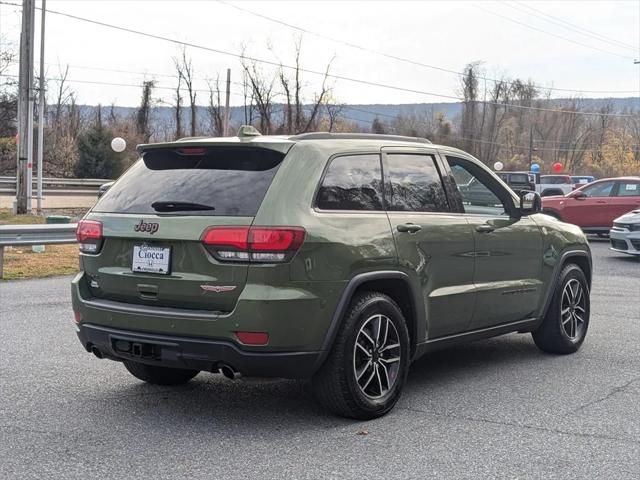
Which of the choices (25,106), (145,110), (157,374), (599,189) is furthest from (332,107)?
(157,374)

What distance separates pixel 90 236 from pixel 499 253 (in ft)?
Result: 9.81

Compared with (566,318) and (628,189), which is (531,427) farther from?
(628,189)

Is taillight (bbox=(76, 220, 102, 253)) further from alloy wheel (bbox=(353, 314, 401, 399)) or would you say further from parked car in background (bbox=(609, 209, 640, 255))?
parked car in background (bbox=(609, 209, 640, 255))

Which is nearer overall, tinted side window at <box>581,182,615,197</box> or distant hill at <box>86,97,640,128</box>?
tinted side window at <box>581,182,615,197</box>

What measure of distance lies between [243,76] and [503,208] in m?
58.6

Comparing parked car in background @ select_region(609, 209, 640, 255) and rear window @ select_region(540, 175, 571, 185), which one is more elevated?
rear window @ select_region(540, 175, 571, 185)

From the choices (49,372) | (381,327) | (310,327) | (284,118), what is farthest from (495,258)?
(284,118)

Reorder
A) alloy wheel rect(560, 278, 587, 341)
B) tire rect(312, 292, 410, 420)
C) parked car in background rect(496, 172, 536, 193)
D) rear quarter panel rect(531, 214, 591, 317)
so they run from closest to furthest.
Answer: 1. tire rect(312, 292, 410, 420)
2. rear quarter panel rect(531, 214, 591, 317)
3. alloy wheel rect(560, 278, 587, 341)
4. parked car in background rect(496, 172, 536, 193)

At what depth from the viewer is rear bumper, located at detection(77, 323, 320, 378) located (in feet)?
14.7

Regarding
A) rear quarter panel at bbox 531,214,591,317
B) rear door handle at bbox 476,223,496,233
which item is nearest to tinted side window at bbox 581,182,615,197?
rear quarter panel at bbox 531,214,591,317

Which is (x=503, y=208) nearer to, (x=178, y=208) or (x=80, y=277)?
(x=178, y=208)

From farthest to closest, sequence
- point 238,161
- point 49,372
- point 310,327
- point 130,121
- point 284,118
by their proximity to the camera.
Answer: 1. point 130,121
2. point 284,118
3. point 49,372
4. point 238,161
5. point 310,327

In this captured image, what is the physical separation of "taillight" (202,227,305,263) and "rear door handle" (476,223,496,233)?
6.28 feet

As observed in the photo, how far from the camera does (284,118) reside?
2478 inches
